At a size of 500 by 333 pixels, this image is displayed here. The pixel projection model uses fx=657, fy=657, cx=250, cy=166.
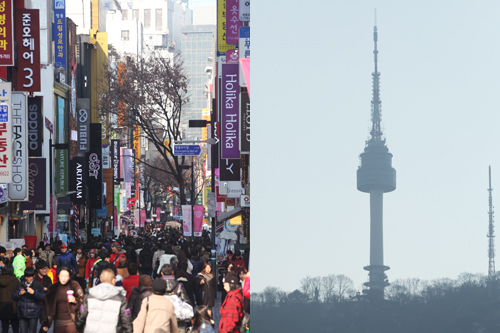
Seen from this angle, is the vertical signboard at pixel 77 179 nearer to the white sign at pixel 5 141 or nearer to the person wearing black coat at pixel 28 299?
the white sign at pixel 5 141

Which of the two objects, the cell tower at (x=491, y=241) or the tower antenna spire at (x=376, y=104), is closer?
the cell tower at (x=491, y=241)

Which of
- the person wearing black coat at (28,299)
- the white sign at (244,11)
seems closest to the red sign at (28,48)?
the white sign at (244,11)

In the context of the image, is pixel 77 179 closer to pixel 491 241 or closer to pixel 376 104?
pixel 376 104

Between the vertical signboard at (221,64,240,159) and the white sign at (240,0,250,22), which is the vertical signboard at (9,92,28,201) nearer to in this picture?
the white sign at (240,0,250,22)

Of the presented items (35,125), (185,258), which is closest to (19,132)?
(35,125)

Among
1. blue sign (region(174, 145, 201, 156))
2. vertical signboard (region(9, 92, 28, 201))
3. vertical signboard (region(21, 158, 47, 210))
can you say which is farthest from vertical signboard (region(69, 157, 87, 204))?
blue sign (region(174, 145, 201, 156))

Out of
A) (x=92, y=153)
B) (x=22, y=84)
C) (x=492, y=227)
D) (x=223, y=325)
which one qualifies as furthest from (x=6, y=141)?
(x=92, y=153)
